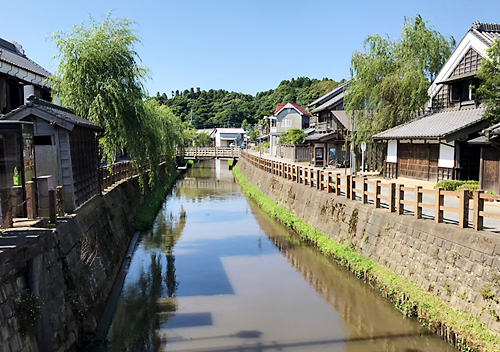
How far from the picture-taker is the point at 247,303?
1102cm

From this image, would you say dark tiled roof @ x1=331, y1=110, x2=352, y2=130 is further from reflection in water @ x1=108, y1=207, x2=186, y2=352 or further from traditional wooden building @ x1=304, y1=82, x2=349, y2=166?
reflection in water @ x1=108, y1=207, x2=186, y2=352

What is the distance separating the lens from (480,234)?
8352 mm

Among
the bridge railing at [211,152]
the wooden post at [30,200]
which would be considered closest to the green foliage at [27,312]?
the wooden post at [30,200]

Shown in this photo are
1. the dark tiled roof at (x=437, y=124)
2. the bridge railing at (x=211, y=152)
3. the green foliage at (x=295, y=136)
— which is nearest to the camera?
the dark tiled roof at (x=437, y=124)

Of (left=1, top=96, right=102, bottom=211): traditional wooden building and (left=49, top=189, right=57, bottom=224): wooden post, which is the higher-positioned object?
(left=1, top=96, right=102, bottom=211): traditional wooden building

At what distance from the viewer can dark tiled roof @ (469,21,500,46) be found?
19.2 metres

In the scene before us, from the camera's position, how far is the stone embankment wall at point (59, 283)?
5934 mm

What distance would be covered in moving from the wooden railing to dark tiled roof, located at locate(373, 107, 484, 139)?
3542 millimetres

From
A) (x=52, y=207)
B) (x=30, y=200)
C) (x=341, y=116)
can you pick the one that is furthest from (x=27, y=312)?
(x=341, y=116)

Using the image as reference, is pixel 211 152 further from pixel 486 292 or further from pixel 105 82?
pixel 486 292

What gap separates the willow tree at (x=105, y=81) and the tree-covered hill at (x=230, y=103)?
317 ft

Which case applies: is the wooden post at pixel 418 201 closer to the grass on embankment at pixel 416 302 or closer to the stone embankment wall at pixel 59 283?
the grass on embankment at pixel 416 302

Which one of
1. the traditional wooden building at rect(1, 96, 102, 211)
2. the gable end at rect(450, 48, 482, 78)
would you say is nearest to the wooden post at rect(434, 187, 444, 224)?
the traditional wooden building at rect(1, 96, 102, 211)

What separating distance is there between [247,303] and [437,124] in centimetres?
1444
